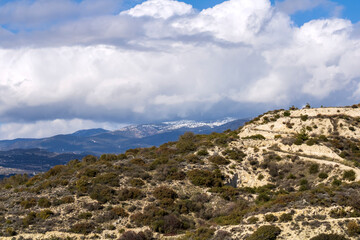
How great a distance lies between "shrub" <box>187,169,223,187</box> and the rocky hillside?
140mm

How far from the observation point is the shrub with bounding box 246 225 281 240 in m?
29.4

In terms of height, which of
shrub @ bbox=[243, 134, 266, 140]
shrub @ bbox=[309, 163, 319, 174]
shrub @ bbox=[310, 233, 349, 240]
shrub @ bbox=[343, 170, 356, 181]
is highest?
shrub @ bbox=[243, 134, 266, 140]

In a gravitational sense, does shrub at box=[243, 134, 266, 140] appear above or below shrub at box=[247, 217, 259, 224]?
above

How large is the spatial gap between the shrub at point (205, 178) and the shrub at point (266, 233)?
20.4 metres

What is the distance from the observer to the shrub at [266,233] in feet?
96.6

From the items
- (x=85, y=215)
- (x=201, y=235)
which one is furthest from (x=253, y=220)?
(x=85, y=215)

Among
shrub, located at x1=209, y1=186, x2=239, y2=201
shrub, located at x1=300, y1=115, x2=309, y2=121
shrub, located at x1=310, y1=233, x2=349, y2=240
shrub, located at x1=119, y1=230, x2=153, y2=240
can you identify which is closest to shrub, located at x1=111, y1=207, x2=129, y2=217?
shrub, located at x1=119, y1=230, x2=153, y2=240

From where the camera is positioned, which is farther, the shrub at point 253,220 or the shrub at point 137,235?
the shrub at point 137,235

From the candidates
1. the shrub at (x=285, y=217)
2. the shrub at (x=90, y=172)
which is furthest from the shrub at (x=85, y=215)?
the shrub at (x=285, y=217)

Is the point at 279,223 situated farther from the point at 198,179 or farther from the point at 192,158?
the point at 192,158

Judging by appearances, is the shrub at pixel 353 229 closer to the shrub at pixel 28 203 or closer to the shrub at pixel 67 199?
the shrub at pixel 67 199

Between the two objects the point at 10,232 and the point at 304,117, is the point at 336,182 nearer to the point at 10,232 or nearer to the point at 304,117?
the point at 304,117

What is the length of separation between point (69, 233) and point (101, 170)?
56.9ft

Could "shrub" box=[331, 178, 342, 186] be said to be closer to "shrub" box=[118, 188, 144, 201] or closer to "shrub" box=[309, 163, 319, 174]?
"shrub" box=[309, 163, 319, 174]
